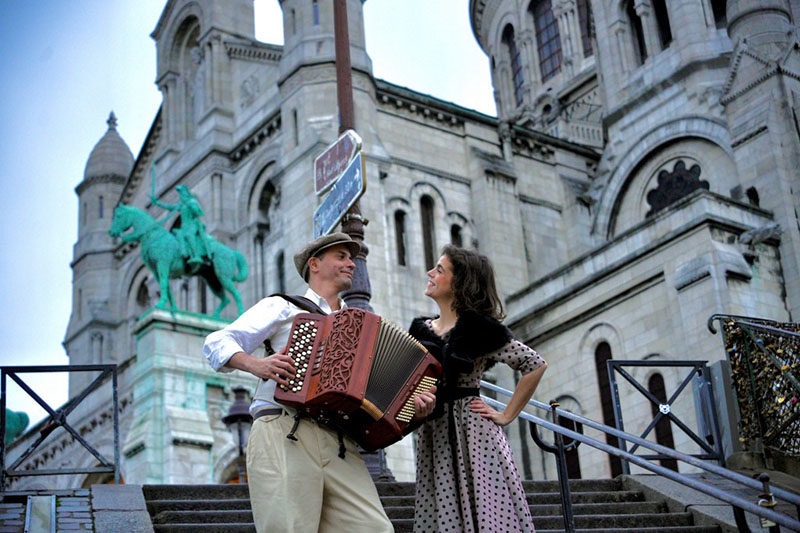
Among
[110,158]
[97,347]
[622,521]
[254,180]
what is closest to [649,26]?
[254,180]

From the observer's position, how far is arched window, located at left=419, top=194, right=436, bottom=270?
104 feet

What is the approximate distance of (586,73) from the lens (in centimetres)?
4400

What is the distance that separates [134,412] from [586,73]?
24.3 meters

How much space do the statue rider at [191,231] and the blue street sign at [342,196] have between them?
1641 cm

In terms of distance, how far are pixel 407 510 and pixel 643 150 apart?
24923 mm

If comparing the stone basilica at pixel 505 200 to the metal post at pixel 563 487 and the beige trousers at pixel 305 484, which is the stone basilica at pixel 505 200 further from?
the beige trousers at pixel 305 484

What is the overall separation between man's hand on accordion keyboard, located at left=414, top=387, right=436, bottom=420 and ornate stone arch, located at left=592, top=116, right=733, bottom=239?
2501cm

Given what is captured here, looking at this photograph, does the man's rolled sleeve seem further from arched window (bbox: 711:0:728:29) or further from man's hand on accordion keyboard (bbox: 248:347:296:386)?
arched window (bbox: 711:0:728:29)

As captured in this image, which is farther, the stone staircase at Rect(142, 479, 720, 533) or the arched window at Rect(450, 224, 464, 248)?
the arched window at Rect(450, 224, 464, 248)

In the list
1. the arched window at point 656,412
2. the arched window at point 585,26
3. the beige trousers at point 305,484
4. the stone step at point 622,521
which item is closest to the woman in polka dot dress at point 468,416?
the beige trousers at point 305,484

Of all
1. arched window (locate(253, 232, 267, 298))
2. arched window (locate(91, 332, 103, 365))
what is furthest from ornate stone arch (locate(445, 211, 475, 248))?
arched window (locate(91, 332, 103, 365))

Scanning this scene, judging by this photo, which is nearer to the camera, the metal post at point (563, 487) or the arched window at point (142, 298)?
the metal post at point (563, 487)

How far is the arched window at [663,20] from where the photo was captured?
3500 cm

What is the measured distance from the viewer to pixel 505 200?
33344mm
